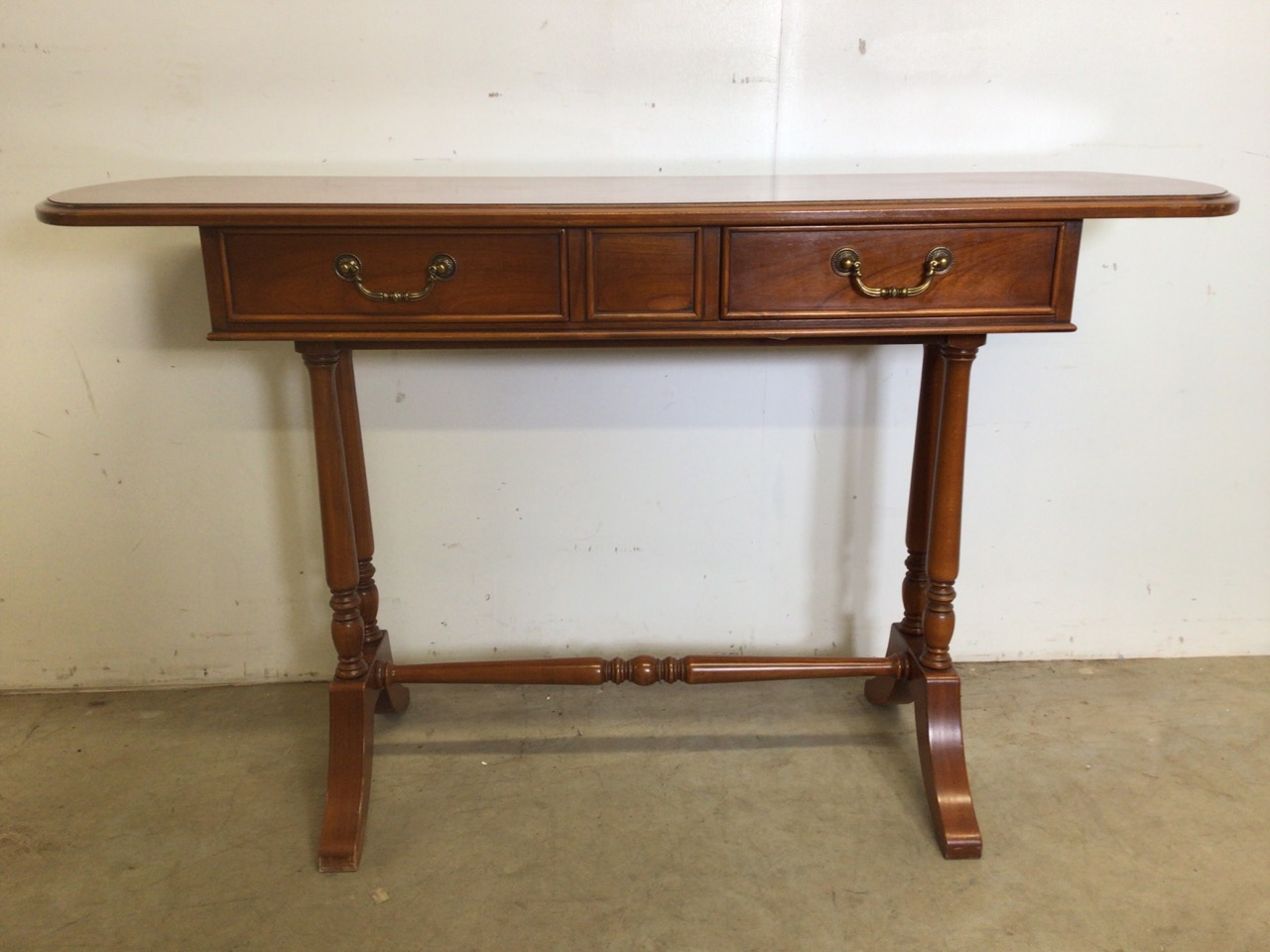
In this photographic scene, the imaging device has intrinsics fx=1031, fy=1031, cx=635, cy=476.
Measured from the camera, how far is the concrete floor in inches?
72.5

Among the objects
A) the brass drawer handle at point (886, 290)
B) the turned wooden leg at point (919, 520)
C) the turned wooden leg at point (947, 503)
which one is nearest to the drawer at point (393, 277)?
the brass drawer handle at point (886, 290)

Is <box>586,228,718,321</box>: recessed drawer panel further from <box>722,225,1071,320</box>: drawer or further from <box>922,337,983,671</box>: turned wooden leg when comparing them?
<box>922,337,983,671</box>: turned wooden leg

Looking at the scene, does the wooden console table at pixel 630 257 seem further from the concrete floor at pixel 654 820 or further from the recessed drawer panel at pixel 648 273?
the concrete floor at pixel 654 820

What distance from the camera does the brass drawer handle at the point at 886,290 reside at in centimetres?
171

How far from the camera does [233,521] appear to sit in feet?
8.33

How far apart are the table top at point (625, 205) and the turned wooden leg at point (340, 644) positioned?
0.30m

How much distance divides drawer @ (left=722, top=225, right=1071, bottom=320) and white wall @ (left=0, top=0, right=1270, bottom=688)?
66cm

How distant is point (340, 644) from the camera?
2145mm

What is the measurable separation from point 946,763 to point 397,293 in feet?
4.66

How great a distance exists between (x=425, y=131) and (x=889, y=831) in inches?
69.9

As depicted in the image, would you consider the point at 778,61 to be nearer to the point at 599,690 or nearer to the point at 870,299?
the point at 870,299

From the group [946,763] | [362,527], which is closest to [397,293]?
[362,527]

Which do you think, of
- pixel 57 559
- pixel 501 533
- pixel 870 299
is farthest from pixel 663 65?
pixel 57 559

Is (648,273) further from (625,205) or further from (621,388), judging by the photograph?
(621,388)
